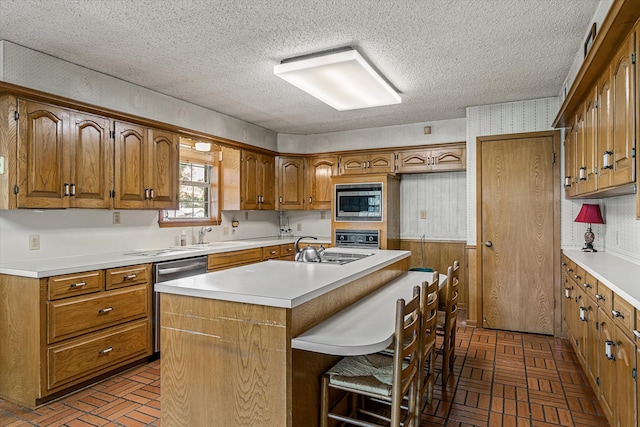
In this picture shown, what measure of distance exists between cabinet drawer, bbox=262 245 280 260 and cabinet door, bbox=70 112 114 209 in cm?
207

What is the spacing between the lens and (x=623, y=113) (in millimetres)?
1997

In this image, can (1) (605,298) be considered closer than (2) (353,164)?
Yes

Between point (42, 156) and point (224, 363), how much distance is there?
224 cm

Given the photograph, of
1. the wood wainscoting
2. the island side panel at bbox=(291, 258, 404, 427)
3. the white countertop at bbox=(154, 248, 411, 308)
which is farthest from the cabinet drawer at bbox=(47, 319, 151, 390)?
the wood wainscoting

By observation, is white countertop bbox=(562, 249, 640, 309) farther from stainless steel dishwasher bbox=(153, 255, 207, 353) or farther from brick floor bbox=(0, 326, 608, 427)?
stainless steel dishwasher bbox=(153, 255, 207, 353)

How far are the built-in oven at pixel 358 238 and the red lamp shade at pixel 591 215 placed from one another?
7.67ft

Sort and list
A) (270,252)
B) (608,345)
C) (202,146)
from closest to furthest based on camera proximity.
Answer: (608,345) < (202,146) < (270,252)

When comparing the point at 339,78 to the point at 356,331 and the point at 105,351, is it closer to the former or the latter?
the point at 356,331

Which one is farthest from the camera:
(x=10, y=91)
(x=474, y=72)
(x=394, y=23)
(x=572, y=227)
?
(x=572, y=227)

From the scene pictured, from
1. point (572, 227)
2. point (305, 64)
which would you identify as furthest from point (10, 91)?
point (572, 227)

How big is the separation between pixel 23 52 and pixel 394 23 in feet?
8.80

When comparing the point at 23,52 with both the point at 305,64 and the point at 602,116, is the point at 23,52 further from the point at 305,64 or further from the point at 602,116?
the point at 602,116

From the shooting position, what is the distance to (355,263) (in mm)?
2898

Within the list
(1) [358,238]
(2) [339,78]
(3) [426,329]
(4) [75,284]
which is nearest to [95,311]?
(4) [75,284]
